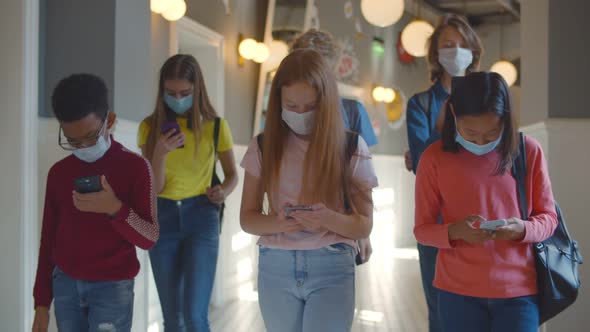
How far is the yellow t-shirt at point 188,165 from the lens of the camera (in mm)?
3143

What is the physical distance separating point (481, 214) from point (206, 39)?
432 cm

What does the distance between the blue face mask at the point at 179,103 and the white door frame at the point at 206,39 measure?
2.11m

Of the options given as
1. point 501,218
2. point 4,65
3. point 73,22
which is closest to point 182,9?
point 73,22

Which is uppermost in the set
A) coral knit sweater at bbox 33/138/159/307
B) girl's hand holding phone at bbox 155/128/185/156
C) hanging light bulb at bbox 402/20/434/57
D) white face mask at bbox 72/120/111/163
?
hanging light bulb at bbox 402/20/434/57

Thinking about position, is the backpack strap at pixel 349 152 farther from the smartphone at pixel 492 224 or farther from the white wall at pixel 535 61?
the white wall at pixel 535 61

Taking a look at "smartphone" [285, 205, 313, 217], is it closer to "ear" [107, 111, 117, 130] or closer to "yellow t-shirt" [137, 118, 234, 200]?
"ear" [107, 111, 117, 130]

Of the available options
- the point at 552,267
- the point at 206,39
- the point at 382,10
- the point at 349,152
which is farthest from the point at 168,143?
the point at 382,10

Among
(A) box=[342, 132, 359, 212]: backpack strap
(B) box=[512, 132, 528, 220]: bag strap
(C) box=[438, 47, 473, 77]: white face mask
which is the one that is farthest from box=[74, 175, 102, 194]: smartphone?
(C) box=[438, 47, 473, 77]: white face mask

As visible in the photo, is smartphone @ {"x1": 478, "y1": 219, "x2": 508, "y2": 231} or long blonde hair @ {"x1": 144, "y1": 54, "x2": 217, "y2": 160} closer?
smartphone @ {"x1": 478, "y1": 219, "x2": 508, "y2": 231}

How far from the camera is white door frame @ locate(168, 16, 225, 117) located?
528cm

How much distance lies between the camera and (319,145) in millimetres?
→ 2090

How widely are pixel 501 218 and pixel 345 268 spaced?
52cm

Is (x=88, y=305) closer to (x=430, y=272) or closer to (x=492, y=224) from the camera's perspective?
(x=492, y=224)

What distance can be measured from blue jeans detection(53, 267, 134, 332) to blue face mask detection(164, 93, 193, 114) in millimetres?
1239
